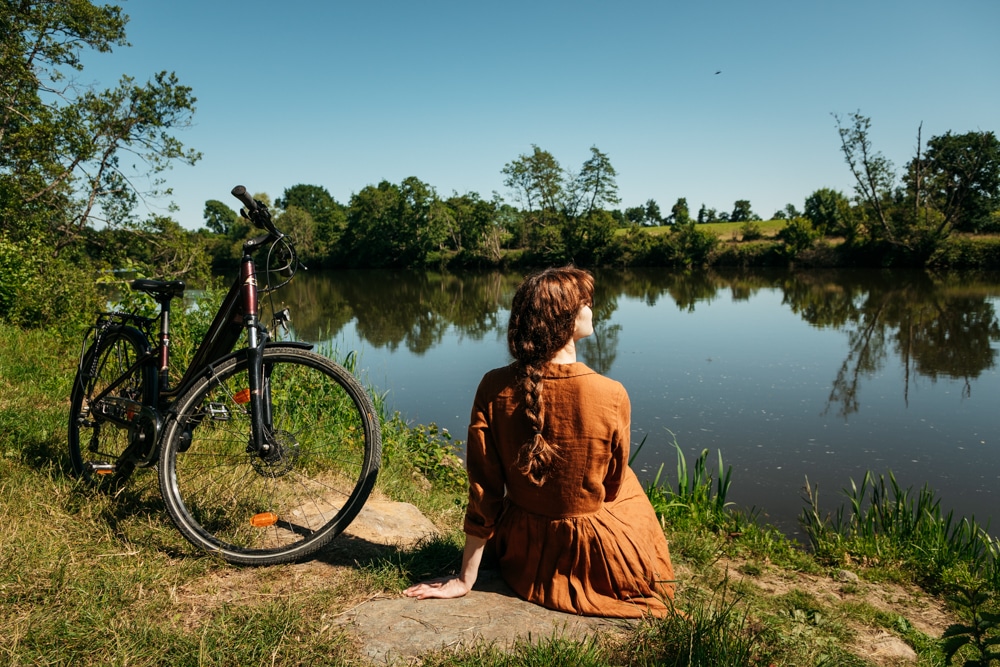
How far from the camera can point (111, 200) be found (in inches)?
516

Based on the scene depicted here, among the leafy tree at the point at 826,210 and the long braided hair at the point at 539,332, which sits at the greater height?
the leafy tree at the point at 826,210

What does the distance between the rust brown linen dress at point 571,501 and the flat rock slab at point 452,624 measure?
0.07 m

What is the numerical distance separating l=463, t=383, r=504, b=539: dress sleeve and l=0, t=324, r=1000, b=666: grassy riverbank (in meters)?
0.41

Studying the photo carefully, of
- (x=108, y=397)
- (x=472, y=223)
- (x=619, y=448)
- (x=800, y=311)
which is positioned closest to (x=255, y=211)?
(x=108, y=397)

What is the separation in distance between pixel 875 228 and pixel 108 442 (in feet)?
126

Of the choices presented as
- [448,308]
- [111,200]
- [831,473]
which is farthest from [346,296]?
[831,473]

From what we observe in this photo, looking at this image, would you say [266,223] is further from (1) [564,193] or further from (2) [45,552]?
(1) [564,193]

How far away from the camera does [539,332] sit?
2014 mm

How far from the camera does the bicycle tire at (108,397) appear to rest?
2.93 m

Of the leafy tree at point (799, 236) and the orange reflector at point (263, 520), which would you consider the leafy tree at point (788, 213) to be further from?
the orange reflector at point (263, 520)

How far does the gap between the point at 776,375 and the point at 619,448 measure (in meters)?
9.86

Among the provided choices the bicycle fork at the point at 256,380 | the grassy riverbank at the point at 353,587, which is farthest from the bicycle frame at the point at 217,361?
the grassy riverbank at the point at 353,587

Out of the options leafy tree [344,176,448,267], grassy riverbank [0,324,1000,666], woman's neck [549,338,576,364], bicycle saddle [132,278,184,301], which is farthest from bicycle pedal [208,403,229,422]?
leafy tree [344,176,448,267]

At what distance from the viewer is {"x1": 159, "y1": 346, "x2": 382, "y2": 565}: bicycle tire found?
2379mm
